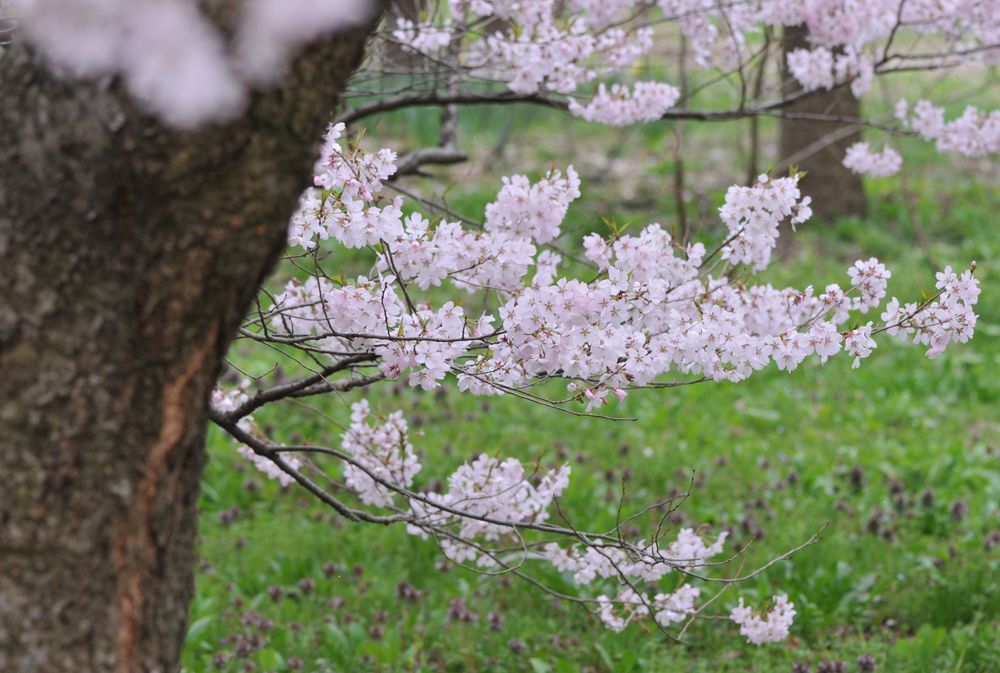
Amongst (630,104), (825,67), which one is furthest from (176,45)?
(825,67)

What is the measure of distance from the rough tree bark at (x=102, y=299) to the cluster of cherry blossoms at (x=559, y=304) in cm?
76

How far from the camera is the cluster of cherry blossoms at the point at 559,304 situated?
234cm

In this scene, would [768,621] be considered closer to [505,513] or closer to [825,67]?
[505,513]

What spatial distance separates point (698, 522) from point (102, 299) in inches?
144

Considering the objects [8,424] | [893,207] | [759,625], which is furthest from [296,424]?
[893,207]

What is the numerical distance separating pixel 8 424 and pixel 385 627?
2591 mm

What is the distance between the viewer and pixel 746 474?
5.12 metres

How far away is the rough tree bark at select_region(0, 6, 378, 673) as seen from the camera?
4.42ft

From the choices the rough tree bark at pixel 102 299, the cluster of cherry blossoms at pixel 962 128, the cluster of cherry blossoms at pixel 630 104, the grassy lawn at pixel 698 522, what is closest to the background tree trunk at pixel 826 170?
the grassy lawn at pixel 698 522

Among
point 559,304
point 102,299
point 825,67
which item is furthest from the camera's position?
point 825,67

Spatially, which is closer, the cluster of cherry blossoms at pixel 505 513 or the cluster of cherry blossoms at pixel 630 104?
the cluster of cherry blossoms at pixel 505 513

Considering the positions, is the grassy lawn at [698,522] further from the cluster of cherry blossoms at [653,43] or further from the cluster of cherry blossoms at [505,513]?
the cluster of cherry blossoms at [653,43]

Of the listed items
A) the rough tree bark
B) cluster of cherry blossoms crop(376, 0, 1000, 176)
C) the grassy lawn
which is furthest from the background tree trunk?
the rough tree bark

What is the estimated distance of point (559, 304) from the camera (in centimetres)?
233
